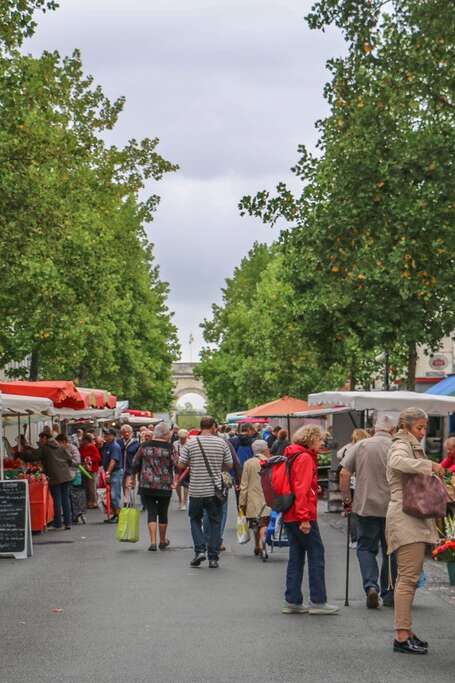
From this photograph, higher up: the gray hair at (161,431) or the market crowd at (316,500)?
the gray hair at (161,431)

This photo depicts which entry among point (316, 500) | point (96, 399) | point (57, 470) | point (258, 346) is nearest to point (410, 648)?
point (316, 500)

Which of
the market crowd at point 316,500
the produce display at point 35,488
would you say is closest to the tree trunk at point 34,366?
the produce display at point 35,488

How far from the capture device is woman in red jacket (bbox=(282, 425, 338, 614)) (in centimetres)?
1177

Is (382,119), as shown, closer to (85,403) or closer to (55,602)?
(85,403)

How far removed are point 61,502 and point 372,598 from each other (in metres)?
12.9

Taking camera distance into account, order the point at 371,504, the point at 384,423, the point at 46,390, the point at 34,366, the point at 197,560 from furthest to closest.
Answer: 1. the point at 34,366
2. the point at 46,390
3. the point at 197,560
4. the point at 384,423
5. the point at 371,504

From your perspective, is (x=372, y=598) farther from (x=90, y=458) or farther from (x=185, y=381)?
(x=185, y=381)

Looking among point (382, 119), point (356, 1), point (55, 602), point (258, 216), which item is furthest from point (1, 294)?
point (55, 602)

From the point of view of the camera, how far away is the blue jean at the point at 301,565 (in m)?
11.8

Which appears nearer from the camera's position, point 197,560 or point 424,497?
point 424,497

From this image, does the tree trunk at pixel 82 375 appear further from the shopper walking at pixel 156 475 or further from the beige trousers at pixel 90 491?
the shopper walking at pixel 156 475

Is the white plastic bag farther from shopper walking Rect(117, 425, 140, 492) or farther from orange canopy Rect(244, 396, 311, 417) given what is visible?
orange canopy Rect(244, 396, 311, 417)

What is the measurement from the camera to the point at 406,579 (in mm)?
9711

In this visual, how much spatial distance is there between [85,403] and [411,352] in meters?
13.4
